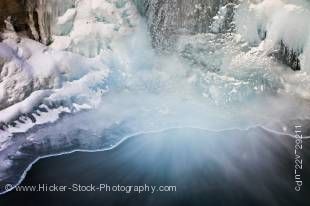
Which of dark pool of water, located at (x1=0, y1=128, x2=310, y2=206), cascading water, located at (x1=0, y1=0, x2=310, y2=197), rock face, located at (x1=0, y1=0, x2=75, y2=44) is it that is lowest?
dark pool of water, located at (x1=0, y1=128, x2=310, y2=206)

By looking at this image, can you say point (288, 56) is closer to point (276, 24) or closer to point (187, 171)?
point (276, 24)

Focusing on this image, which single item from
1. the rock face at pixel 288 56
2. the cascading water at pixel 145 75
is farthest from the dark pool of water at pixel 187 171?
the rock face at pixel 288 56

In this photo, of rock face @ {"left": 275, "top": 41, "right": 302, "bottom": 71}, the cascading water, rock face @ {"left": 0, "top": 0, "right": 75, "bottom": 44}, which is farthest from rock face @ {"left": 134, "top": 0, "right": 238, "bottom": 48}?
rock face @ {"left": 0, "top": 0, "right": 75, "bottom": 44}


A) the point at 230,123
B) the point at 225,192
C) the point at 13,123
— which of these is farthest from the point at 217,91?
the point at 13,123

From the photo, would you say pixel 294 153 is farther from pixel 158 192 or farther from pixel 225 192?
pixel 158 192

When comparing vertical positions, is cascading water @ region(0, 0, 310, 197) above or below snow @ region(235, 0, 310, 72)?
below

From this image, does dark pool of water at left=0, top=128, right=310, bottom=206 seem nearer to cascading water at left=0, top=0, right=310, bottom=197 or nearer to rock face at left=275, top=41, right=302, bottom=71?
cascading water at left=0, top=0, right=310, bottom=197

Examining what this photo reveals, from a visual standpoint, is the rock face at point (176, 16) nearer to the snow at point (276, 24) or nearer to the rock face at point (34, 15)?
the snow at point (276, 24)
